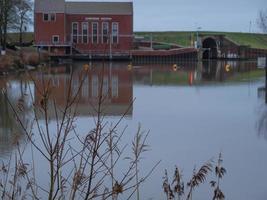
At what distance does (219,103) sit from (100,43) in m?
46.9

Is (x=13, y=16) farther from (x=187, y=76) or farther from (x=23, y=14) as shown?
(x=187, y=76)

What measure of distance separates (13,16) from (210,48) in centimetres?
3536

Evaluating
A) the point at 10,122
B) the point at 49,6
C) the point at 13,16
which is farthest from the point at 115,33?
the point at 10,122

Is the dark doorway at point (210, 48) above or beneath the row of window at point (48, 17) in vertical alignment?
beneath

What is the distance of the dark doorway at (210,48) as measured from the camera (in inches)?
3477

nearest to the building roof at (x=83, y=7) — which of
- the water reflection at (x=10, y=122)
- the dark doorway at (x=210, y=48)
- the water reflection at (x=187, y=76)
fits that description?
the water reflection at (x=187, y=76)

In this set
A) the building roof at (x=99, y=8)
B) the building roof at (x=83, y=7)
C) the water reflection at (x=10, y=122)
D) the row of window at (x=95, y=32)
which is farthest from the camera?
the building roof at (x=99, y=8)

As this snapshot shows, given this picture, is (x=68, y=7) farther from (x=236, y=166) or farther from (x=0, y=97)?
(x=236, y=166)

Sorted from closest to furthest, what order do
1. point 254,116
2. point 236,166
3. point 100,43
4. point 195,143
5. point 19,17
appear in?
point 236,166 < point 195,143 < point 254,116 < point 19,17 < point 100,43

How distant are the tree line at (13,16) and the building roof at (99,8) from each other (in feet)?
16.6

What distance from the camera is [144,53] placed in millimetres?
72312

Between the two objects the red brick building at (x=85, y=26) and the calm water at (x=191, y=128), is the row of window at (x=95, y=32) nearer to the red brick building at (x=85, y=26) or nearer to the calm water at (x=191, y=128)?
the red brick building at (x=85, y=26)

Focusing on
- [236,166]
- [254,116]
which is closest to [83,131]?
[236,166]

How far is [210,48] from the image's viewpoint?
8838cm
